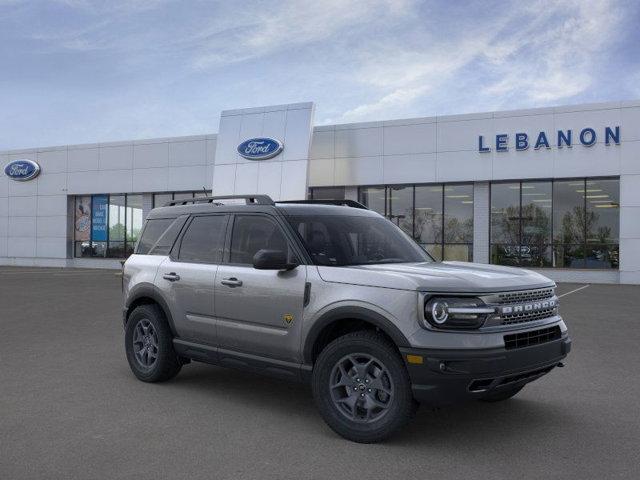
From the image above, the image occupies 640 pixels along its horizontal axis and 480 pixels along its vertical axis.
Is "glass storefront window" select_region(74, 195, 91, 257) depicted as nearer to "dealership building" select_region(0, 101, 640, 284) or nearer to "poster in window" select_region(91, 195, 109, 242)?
"poster in window" select_region(91, 195, 109, 242)

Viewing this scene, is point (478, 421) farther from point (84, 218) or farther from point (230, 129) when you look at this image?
point (84, 218)

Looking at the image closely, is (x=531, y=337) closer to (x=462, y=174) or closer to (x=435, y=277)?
(x=435, y=277)

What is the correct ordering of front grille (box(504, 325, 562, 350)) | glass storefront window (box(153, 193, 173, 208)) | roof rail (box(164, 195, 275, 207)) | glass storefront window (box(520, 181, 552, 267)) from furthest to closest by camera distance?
glass storefront window (box(153, 193, 173, 208)) < glass storefront window (box(520, 181, 552, 267)) < roof rail (box(164, 195, 275, 207)) < front grille (box(504, 325, 562, 350))

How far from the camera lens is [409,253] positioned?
5.92 metres

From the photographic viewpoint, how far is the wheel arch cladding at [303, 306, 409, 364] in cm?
454

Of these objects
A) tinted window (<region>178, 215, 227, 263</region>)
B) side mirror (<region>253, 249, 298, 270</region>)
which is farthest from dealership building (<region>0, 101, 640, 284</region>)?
side mirror (<region>253, 249, 298, 270</region>)

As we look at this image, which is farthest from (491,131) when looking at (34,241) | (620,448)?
(34,241)

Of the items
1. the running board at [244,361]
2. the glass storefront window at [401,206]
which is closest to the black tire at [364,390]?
the running board at [244,361]

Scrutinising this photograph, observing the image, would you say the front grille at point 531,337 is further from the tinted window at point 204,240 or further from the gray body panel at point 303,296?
the tinted window at point 204,240

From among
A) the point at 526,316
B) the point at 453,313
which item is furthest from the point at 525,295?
the point at 453,313

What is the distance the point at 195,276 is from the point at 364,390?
222 centimetres

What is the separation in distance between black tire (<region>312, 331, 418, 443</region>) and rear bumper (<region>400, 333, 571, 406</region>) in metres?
0.12

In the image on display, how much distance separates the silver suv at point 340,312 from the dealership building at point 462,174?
19.7 metres

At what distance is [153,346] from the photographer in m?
6.61
